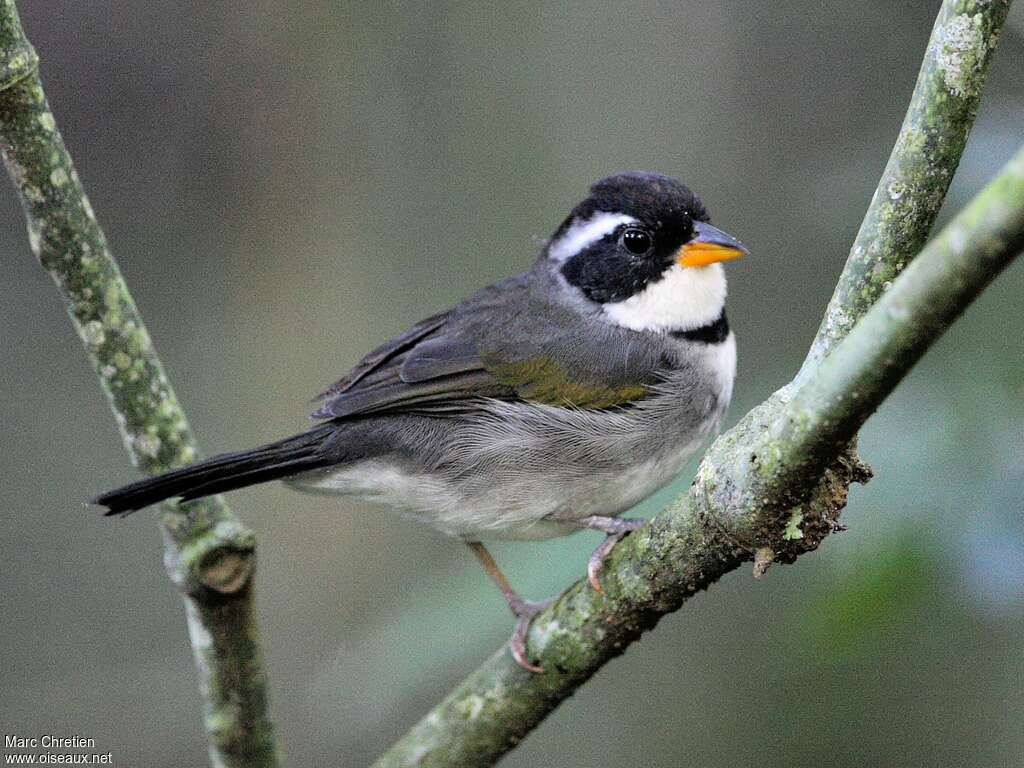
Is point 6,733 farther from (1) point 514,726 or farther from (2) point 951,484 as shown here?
(2) point 951,484

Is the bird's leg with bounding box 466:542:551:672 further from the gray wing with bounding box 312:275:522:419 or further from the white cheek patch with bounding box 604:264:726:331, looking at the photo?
the white cheek patch with bounding box 604:264:726:331

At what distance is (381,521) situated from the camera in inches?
266

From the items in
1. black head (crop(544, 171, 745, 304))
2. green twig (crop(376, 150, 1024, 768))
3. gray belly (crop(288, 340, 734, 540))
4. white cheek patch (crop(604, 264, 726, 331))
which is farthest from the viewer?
white cheek patch (crop(604, 264, 726, 331))

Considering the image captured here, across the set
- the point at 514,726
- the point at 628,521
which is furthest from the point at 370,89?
the point at 514,726

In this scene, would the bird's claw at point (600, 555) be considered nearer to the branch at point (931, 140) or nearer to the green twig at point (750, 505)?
the green twig at point (750, 505)

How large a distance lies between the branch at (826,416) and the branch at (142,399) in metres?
0.73

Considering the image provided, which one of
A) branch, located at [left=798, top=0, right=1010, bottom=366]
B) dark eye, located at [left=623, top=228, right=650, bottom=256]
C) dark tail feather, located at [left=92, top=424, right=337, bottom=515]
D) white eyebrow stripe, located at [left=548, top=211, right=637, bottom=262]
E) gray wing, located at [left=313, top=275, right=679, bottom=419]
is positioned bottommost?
branch, located at [left=798, top=0, right=1010, bottom=366]

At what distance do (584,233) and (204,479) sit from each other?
1.74m

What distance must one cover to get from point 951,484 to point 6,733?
4794 mm

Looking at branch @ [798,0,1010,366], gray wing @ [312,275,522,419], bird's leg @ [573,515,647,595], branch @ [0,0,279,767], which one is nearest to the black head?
gray wing @ [312,275,522,419]

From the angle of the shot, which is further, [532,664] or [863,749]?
[863,749]

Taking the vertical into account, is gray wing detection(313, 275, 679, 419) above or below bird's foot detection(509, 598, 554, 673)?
above

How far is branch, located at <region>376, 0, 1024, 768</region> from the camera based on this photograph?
1771mm

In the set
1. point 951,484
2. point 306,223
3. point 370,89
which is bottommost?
point 951,484
